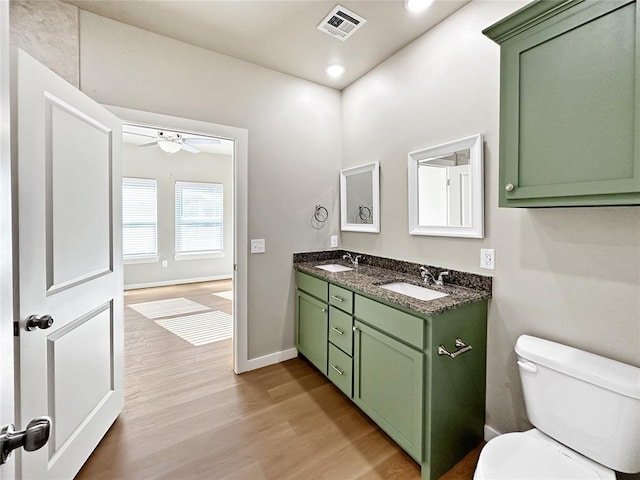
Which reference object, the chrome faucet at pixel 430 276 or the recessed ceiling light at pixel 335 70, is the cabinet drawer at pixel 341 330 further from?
the recessed ceiling light at pixel 335 70

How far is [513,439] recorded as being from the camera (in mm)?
1296

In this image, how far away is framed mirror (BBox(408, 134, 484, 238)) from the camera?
1820mm

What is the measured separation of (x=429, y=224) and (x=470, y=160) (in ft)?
1.66

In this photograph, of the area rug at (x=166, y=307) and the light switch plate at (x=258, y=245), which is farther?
the area rug at (x=166, y=307)

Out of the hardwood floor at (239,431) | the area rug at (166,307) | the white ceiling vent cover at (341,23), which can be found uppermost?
the white ceiling vent cover at (341,23)

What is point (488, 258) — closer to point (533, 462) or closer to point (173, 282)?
point (533, 462)

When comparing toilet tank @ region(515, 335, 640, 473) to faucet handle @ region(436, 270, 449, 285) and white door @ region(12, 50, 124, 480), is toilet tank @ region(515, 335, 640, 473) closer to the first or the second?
faucet handle @ region(436, 270, 449, 285)

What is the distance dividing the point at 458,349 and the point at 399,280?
67cm

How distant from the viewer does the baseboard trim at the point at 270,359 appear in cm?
266

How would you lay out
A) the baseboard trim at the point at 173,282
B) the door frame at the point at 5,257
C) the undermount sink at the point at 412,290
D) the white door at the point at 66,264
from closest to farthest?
the door frame at the point at 5,257
the white door at the point at 66,264
the undermount sink at the point at 412,290
the baseboard trim at the point at 173,282

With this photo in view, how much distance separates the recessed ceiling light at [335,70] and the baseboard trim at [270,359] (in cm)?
260

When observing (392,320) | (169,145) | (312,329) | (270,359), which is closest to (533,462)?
(392,320)

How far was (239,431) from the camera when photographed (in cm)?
190

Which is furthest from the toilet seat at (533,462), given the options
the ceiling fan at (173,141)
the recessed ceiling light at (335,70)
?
the ceiling fan at (173,141)
